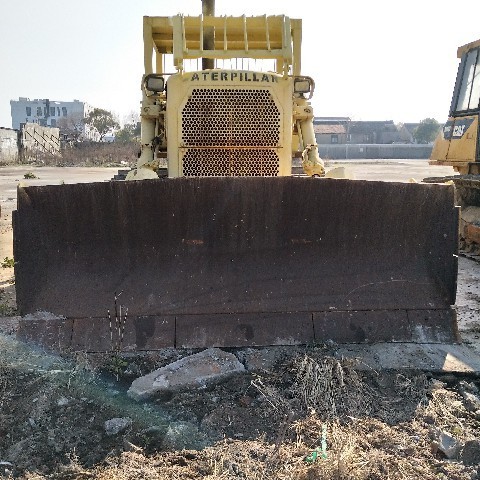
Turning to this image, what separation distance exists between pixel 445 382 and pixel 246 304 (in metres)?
1.42

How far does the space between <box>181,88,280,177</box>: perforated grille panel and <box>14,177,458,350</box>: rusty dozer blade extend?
1.12m

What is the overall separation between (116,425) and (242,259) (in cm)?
155

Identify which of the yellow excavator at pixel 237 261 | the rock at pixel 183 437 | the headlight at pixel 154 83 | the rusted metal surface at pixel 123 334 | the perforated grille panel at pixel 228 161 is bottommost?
the rock at pixel 183 437

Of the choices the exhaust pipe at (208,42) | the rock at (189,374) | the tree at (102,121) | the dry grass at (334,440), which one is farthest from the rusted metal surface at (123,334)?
the tree at (102,121)

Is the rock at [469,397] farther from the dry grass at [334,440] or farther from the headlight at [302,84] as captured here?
the headlight at [302,84]

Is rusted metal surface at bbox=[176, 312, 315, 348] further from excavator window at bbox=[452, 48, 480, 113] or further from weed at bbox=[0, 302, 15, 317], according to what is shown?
excavator window at bbox=[452, 48, 480, 113]

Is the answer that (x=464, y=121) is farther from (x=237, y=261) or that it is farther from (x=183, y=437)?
(x=183, y=437)

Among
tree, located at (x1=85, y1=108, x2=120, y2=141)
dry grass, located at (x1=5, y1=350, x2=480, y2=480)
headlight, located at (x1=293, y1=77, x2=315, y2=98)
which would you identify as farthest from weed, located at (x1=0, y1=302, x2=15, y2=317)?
tree, located at (x1=85, y1=108, x2=120, y2=141)

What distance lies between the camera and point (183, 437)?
9.29ft

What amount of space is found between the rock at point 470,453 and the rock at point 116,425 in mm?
1706

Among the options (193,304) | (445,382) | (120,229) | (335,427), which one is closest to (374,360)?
(445,382)

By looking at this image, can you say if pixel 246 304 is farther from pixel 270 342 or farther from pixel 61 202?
pixel 61 202

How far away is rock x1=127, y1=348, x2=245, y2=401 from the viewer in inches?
128

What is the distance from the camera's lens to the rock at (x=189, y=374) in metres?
3.25
